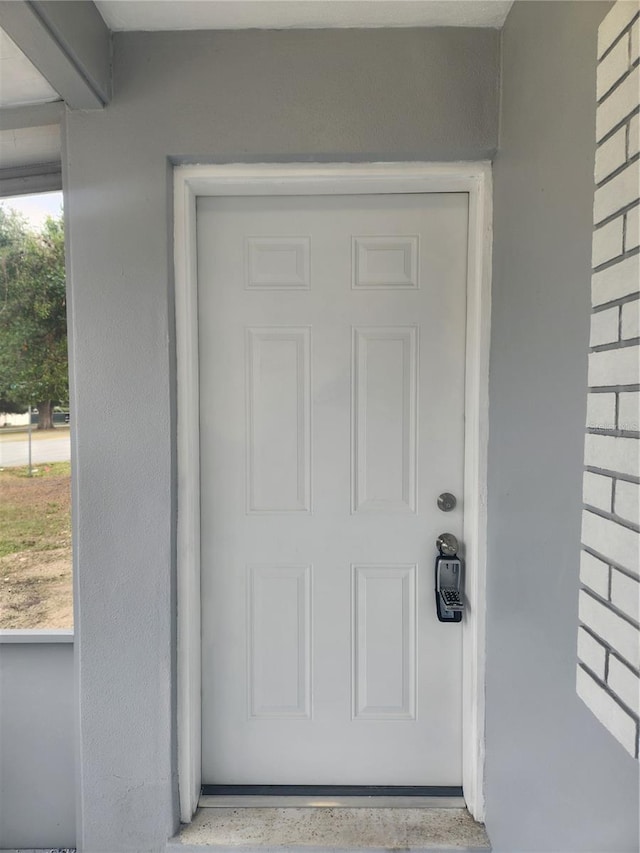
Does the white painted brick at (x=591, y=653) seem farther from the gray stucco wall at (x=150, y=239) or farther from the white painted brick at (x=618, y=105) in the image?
the gray stucco wall at (x=150, y=239)

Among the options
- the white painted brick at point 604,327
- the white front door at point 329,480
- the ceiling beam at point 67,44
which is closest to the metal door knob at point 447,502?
the white front door at point 329,480

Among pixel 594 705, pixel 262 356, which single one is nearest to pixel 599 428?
pixel 594 705

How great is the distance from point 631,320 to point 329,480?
1.03m

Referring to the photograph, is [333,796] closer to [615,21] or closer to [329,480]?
[329,480]

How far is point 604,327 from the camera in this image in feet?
2.82

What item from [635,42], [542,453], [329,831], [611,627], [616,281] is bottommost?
[329,831]

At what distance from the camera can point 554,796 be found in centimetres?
106

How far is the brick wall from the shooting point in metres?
0.76

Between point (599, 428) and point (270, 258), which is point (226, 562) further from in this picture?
point (599, 428)

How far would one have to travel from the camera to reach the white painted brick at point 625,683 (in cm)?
74

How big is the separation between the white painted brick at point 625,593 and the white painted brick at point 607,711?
0.15m

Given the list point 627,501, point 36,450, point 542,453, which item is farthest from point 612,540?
point 36,450

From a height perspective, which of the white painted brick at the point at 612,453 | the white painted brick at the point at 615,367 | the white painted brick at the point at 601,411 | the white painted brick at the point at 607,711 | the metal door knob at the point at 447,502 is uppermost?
the white painted brick at the point at 615,367

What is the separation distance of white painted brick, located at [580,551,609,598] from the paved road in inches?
60.3
